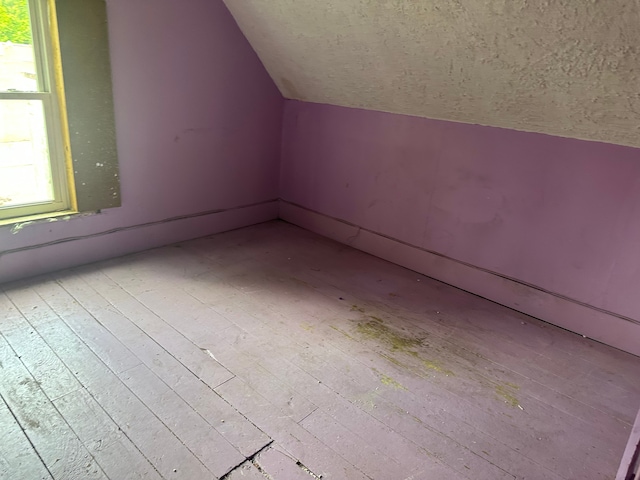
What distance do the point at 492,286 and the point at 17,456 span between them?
2.72 metres

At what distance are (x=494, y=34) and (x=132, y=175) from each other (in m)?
2.46

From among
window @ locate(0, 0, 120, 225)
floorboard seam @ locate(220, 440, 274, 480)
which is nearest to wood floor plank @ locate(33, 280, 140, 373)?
window @ locate(0, 0, 120, 225)

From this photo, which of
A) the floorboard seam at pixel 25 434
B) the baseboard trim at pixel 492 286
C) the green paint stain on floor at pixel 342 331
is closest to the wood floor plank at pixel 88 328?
the floorboard seam at pixel 25 434

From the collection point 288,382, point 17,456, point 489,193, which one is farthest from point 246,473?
point 489,193

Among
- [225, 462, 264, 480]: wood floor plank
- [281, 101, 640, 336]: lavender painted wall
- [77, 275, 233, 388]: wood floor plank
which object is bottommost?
[225, 462, 264, 480]: wood floor plank

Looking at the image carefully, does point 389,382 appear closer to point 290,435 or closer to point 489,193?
point 290,435

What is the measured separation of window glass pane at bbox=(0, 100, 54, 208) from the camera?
8.91 feet

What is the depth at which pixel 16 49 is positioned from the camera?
8.54 feet

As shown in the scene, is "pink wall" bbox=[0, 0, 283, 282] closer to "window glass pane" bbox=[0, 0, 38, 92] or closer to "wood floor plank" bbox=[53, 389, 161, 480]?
"window glass pane" bbox=[0, 0, 38, 92]

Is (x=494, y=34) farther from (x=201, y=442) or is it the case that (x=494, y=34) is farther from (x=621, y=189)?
(x=201, y=442)

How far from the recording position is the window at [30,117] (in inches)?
102

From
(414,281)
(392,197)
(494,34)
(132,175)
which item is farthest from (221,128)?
(494,34)

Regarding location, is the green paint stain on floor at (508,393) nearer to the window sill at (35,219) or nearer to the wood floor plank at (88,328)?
the wood floor plank at (88,328)

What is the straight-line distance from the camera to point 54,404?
1.89 metres
